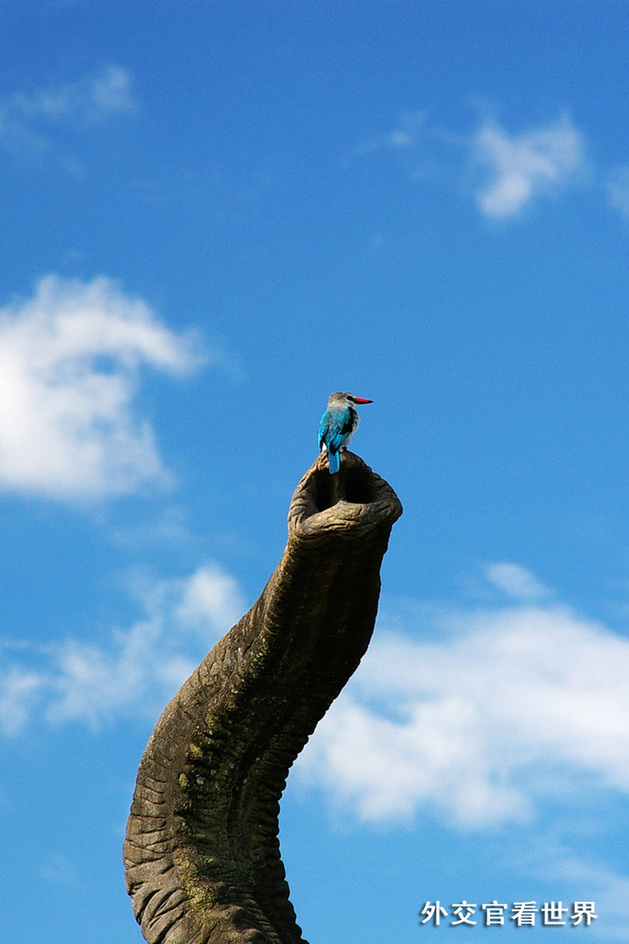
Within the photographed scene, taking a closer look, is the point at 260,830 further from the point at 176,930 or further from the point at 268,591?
the point at 268,591

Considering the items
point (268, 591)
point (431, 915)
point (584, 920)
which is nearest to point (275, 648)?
point (268, 591)

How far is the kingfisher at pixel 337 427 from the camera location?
29.5ft

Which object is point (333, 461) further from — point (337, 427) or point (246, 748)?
point (246, 748)

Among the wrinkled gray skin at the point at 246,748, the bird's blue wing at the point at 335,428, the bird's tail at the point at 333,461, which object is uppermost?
the bird's blue wing at the point at 335,428

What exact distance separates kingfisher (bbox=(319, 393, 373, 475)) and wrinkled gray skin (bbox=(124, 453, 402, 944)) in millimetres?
148

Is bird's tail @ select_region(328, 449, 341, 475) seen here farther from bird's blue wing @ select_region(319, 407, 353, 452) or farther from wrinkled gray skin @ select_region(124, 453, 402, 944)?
wrinkled gray skin @ select_region(124, 453, 402, 944)

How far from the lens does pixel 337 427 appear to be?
905 centimetres

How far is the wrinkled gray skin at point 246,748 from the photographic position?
9148mm

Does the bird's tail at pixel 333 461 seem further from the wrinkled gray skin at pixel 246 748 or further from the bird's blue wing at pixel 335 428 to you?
the wrinkled gray skin at pixel 246 748

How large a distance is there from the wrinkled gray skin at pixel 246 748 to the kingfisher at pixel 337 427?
148 mm

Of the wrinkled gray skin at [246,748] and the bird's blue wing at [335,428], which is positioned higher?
the bird's blue wing at [335,428]

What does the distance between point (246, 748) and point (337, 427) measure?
2.60 meters

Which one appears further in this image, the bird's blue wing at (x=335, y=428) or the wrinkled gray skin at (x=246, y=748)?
the wrinkled gray skin at (x=246, y=748)

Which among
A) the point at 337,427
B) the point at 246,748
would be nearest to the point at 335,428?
the point at 337,427
